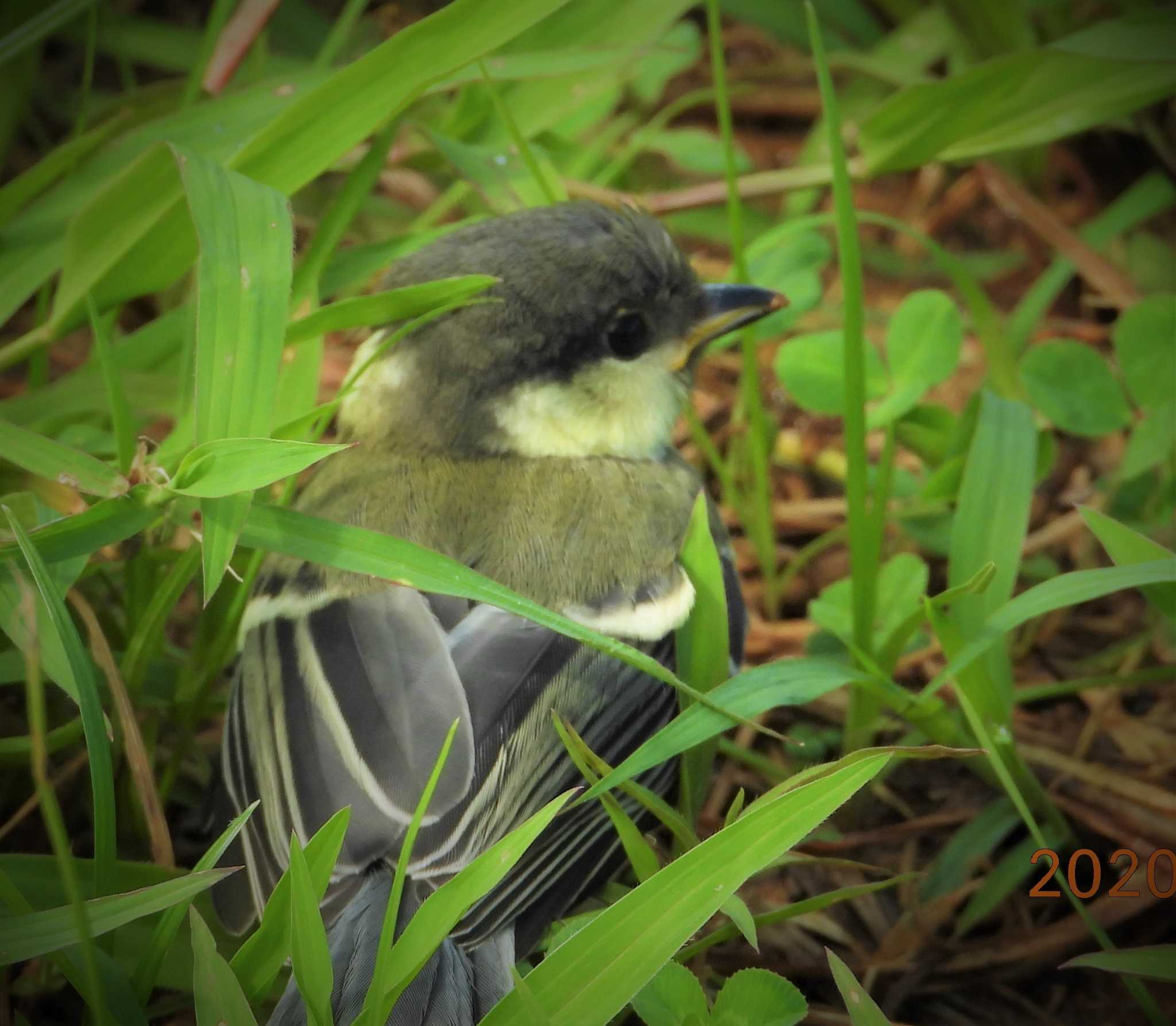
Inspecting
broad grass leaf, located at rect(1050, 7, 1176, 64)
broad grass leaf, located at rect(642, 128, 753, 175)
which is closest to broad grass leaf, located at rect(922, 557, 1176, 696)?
broad grass leaf, located at rect(1050, 7, 1176, 64)

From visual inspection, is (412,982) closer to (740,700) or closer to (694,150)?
(740,700)

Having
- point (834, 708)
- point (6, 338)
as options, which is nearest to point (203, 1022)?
point (834, 708)

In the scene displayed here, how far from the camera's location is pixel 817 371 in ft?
8.88

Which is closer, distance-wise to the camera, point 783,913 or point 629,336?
point 783,913

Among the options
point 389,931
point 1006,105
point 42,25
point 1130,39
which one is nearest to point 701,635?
point 389,931

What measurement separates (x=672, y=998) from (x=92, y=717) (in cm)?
88

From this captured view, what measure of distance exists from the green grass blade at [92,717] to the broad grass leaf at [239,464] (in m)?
0.21

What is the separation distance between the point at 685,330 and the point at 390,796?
118 cm

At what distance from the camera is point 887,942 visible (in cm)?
216

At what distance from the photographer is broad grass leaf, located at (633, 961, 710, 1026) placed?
5.48 ft

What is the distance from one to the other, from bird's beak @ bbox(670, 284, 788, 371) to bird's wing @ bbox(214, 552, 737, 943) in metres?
0.68

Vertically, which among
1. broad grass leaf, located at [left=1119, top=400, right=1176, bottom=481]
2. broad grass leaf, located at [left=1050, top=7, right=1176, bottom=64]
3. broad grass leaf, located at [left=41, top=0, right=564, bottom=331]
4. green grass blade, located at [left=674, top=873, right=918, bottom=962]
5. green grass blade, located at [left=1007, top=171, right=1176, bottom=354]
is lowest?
green grass blade, located at [left=1007, top=171, right=1176, bottom=354]

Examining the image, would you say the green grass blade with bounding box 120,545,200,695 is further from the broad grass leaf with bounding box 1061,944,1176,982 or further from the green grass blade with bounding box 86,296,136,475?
the broad grass leaf with bounding box 1061,944,1176,982

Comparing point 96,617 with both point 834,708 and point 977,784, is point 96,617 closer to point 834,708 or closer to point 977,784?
point 834,708
